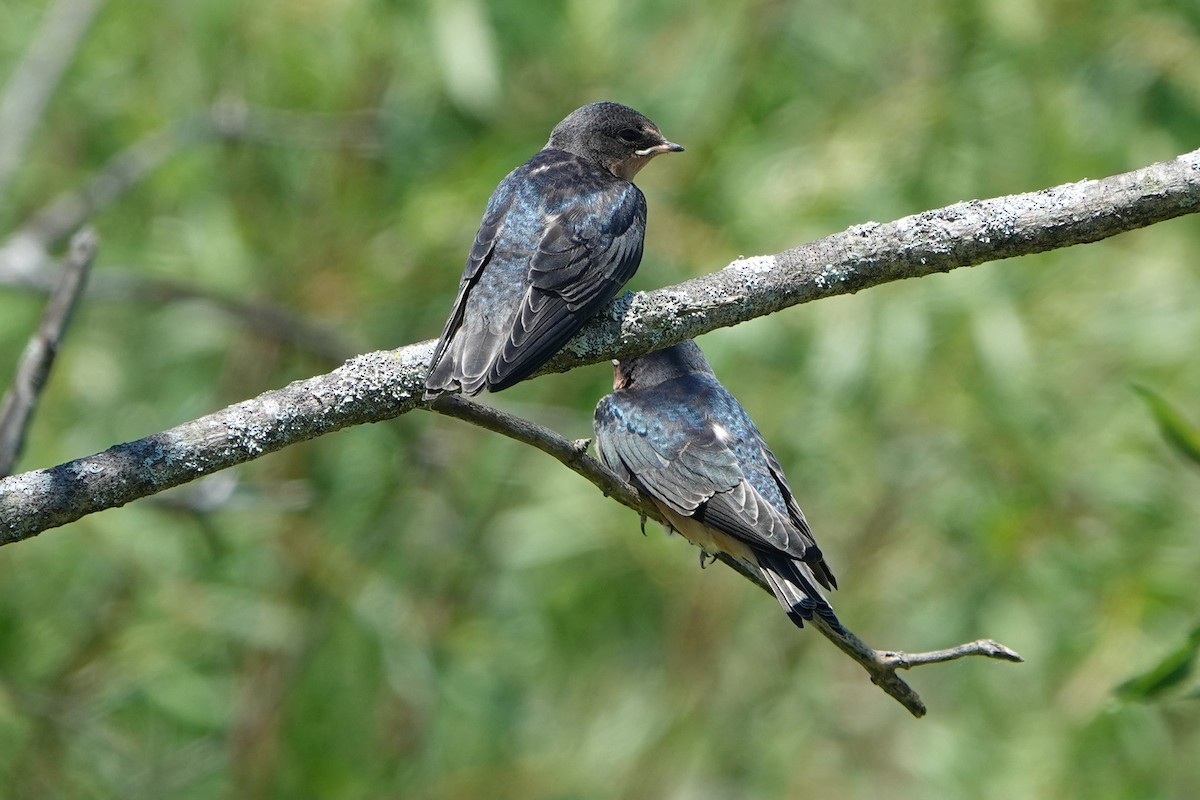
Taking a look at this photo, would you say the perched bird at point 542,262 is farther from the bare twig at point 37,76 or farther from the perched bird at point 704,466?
the bare twig at point 37,76

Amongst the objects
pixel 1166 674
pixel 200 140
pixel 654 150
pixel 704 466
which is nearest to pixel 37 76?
pixel 200 140

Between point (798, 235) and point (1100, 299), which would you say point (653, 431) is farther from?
point (1100, 299)

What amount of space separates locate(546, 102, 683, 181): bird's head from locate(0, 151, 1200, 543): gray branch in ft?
5.30

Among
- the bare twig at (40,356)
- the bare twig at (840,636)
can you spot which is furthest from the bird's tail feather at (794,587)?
the bare twig at (40,356)

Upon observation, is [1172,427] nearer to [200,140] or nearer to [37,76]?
[200,140]

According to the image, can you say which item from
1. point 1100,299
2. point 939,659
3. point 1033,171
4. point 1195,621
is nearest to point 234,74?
point 1033,171

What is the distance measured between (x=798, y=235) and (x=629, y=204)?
8.79 feet

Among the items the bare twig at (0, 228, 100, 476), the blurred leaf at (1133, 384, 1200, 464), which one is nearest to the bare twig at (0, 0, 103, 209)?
the bare twig at (0, 228, 100, 476)

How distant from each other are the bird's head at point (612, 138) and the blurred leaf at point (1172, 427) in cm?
187

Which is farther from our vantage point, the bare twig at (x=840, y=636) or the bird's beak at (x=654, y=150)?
the bird's beak at (x=654, y=150)

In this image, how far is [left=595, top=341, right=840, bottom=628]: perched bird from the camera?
3.30 m

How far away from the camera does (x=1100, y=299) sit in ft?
21.7

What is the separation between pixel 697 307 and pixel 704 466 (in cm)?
108

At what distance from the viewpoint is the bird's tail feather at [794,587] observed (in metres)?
2.85
